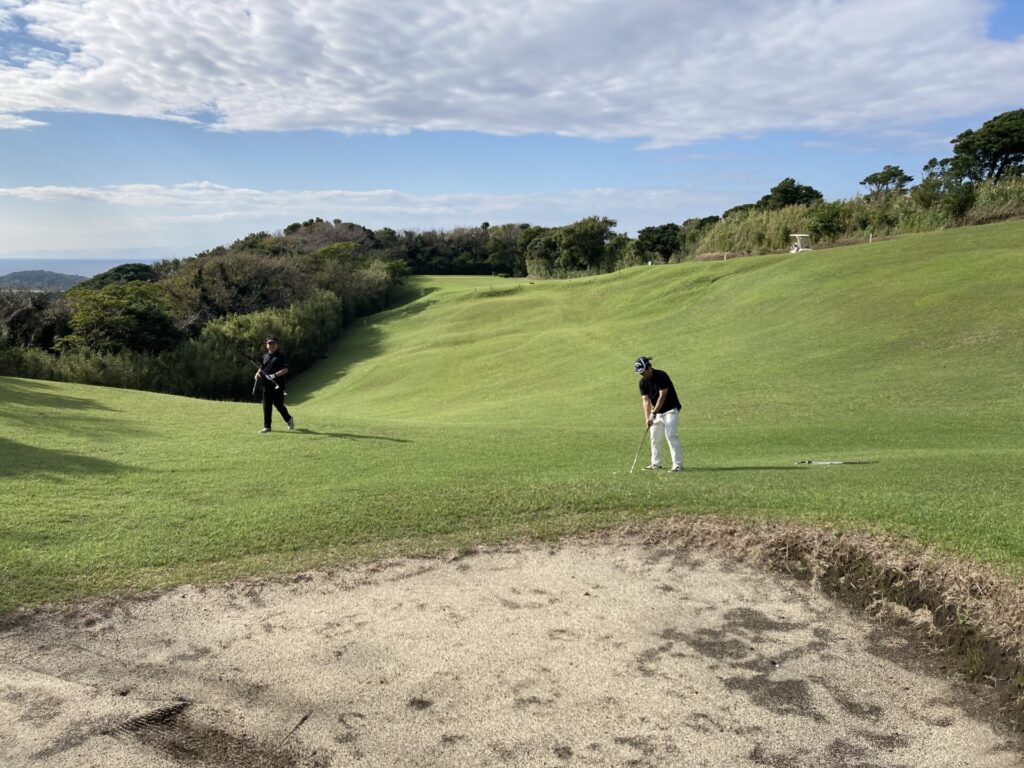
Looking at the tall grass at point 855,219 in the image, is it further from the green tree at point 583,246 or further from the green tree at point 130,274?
the green tree at point 130,274

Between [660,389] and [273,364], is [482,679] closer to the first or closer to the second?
[660,389]

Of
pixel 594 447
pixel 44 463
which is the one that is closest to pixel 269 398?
pixel 44 463

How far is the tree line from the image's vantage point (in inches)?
1411

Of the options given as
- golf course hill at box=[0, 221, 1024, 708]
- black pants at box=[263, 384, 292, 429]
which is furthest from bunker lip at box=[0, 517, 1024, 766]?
black pants at box=[263, 384, 292, 429]

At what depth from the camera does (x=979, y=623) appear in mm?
6566

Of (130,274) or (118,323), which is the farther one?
(130,274)

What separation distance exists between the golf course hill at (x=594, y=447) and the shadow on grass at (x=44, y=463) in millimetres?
75

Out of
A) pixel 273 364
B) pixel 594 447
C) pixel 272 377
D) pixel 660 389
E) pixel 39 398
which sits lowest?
pixel 594 447

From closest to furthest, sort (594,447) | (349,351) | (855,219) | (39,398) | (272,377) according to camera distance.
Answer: (594,447), (272,377), (39,398), (855,219), (349,351)

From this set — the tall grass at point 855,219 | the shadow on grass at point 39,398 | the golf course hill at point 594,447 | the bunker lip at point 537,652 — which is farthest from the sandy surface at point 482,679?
the tall grass at point 855,219

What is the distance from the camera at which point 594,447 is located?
15180 mm

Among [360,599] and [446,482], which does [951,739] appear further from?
[446,482]

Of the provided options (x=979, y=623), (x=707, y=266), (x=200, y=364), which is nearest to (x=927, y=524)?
(x=979, y=623)

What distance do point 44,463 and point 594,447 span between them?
35.7 ft
